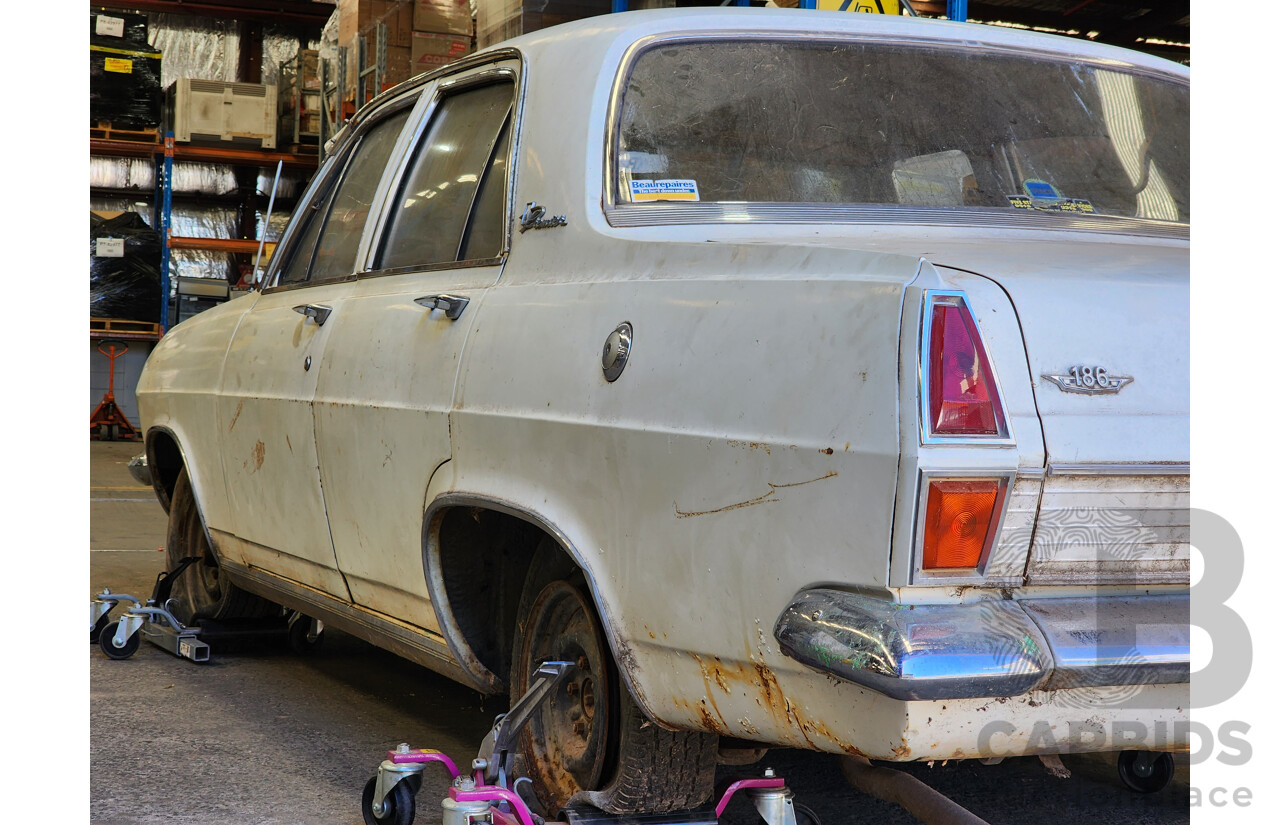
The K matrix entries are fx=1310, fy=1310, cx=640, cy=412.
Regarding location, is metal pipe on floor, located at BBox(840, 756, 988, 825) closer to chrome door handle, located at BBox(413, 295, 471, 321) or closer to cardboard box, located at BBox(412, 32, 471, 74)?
chrome door handle, located at BBox(413, 295, 471, 321)

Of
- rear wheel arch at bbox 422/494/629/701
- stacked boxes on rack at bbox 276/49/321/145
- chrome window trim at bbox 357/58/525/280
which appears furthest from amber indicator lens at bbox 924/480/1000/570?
stacked boxes on rack at bbox 276/49/321/145

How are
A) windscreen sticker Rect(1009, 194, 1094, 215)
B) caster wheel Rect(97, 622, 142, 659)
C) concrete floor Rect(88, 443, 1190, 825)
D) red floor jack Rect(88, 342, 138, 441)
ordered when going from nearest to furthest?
windscreen sticker Rect(1009, 194, 1094, 215) → concrete floor Rect(88, 443, 1190, 825) → caster wheel Rect(97, 622, 142, 659) → red floor jack Rect(88, 342, 138, 441)

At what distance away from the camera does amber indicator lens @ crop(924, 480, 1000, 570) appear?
179 centimetres

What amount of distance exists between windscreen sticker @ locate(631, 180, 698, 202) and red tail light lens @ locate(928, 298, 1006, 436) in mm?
→ 845

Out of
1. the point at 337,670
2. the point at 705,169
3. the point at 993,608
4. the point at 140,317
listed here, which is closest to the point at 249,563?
the point at 337,670

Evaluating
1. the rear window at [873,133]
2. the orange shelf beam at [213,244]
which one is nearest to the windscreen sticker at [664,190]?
the rear window at [873,133]

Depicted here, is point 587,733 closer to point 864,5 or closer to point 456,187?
point 456,187

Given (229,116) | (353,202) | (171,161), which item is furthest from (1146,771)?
(171,161)

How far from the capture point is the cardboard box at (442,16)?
32.0ft

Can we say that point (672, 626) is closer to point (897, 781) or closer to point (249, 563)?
point (897, 781)

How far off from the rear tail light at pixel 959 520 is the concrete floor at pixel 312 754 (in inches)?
39.5

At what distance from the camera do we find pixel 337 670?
4.69 m

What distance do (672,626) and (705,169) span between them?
95 cm

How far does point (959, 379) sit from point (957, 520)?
195 millimetres
